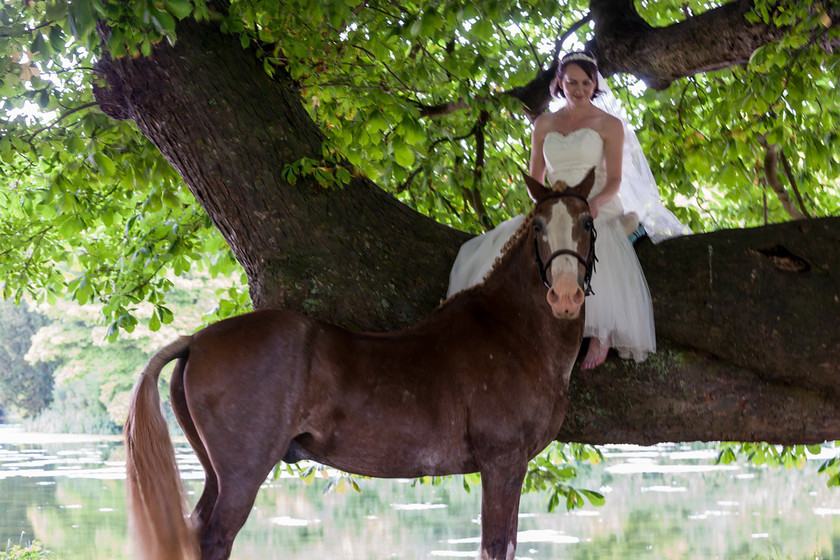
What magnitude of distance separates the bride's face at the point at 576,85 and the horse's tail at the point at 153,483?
249 centimetres

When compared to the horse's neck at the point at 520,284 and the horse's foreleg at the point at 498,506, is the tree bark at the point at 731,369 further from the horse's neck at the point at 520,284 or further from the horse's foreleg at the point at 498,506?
the horse's foreleg at the point at 498,506

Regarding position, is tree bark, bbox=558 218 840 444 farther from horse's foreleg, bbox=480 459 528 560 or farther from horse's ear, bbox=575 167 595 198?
horse's ear, bbox=575 167 595 198

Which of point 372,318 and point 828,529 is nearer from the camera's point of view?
point 372,318

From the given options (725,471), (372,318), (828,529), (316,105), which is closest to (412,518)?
(828,529)

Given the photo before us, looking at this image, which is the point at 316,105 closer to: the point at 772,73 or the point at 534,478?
the point at 772,73

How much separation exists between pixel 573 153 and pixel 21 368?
107 ft

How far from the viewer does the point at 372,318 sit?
4.67m

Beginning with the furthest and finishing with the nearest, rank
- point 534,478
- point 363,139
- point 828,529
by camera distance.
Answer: point 828,529, point 534,478, point 363,139

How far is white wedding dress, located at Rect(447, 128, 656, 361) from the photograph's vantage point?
4.39 meters

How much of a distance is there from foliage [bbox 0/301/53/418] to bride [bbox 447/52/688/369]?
31.3 metres

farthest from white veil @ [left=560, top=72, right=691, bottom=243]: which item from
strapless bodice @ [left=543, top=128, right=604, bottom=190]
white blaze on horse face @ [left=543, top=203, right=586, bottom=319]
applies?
white blaze on horse face @ [left=543, top=203, right=586, bottom=319]

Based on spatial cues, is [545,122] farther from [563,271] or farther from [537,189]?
[563,271]

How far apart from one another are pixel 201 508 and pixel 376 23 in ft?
12.9

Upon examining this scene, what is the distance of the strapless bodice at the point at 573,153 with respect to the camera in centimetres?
480
